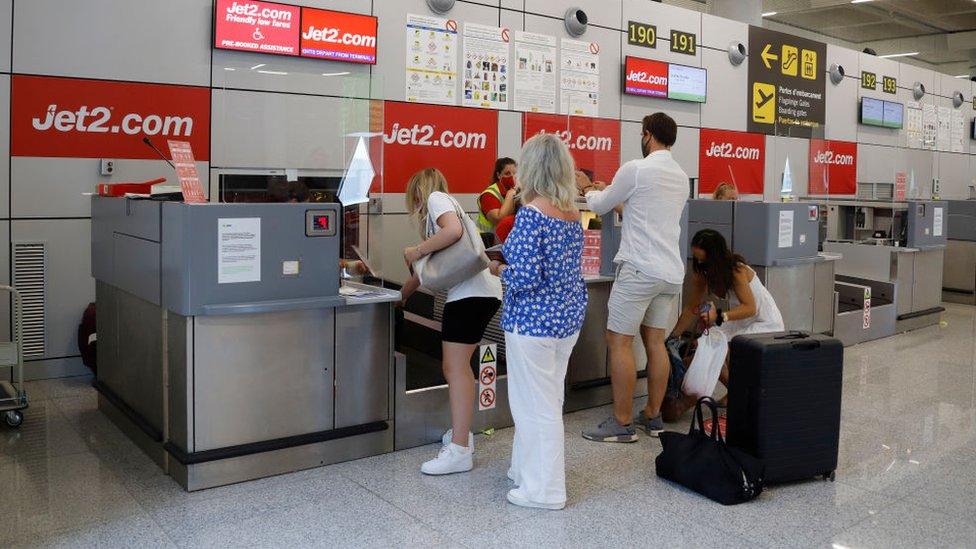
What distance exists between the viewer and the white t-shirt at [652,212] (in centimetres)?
416

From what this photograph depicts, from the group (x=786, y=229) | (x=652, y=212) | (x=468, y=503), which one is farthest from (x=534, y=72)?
(x=468, y=503)

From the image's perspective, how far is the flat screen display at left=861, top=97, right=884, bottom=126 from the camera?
12.0 meters

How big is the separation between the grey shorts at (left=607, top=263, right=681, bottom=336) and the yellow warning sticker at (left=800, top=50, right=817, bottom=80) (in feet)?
25.6

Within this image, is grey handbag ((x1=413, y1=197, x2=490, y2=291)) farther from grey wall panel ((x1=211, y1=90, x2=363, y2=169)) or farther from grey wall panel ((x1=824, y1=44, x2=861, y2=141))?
grey wall panel ((x1=824, y1=44, x2=861, y2=141))

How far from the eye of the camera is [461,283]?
3682 mm

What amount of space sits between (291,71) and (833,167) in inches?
313

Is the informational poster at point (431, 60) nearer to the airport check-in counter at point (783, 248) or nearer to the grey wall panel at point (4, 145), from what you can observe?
the airport check-in counter at point (783, 248)

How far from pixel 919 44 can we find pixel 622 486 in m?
18.2

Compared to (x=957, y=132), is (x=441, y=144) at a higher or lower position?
lower

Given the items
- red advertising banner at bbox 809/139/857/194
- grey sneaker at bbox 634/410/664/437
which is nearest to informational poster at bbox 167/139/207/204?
grey sneaker at bbox 634/410/664/437

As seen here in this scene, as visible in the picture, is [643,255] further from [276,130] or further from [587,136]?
[587,136]

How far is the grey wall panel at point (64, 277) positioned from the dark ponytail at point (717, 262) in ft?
12.3

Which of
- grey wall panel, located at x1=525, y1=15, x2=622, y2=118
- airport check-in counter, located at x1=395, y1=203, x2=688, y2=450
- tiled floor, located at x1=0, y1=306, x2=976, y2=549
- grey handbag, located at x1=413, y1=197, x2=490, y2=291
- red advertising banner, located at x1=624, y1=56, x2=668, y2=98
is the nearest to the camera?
tiled floor, located at x1=0, y1=306, x2=976, y2=549

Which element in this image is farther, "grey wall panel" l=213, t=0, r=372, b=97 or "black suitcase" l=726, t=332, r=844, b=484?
"grey wall panel" l=213, t=0, r=372, b=97
